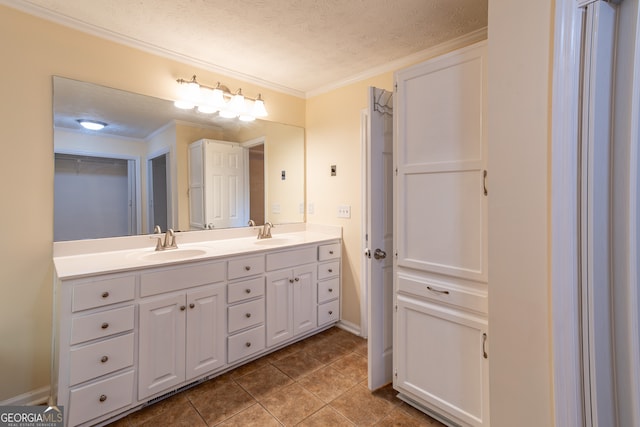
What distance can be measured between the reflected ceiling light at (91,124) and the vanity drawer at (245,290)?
1410 mm

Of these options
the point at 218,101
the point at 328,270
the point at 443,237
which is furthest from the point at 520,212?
the point at 218,101

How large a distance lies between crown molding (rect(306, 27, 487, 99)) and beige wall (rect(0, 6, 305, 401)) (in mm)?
1897

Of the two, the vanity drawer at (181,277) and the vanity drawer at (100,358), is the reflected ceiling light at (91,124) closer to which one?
the vanity drawer at (181,277)

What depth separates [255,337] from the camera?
218cm

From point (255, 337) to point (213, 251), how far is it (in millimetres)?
715

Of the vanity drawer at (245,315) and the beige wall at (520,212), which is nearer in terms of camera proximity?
the beige wall at (520,212)

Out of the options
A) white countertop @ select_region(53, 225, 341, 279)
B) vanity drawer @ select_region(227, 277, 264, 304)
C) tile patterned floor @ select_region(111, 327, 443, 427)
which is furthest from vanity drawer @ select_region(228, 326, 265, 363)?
white countertop @ select_region(53, 225, 341, 279)

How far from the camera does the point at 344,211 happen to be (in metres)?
2.78

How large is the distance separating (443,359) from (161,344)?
160 cm

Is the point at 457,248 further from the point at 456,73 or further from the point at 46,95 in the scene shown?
the point at 46,95

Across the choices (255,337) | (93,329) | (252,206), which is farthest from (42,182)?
(255,337)

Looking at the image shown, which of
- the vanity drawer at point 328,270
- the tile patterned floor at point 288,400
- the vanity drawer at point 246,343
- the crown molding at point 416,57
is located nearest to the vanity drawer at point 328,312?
the vanity drawer at point 328,270

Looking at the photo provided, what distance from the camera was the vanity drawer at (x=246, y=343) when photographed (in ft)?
6.73

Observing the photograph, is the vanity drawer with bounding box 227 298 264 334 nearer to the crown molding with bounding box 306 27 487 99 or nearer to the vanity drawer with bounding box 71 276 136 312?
the vanity drawer with bounding box 71 276 136 312
